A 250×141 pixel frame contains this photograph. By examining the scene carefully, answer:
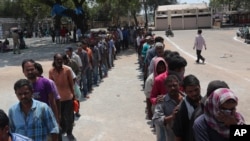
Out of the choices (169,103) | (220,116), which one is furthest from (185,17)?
(220,116)

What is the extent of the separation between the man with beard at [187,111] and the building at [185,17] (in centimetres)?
6442

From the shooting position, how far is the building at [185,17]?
221ft

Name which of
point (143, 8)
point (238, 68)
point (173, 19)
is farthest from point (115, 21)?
point (238, 68)

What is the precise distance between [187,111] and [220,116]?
0.95 m

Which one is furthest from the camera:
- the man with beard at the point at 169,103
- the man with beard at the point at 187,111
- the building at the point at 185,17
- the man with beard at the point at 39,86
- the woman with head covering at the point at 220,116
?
the building at the point at 185,17

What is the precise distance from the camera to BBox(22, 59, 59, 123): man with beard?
4.72 m

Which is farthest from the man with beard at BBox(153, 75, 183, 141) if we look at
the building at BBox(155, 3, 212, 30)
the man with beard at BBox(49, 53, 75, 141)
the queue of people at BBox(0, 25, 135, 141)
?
the building at BBox(155, 3, 212, 30)

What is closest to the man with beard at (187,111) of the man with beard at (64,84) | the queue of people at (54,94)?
the queue of people at (54,94)

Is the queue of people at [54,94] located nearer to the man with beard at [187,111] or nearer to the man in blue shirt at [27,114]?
the man in blue shirt at [27,114]

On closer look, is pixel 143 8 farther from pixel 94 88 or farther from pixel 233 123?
pixel 233 123

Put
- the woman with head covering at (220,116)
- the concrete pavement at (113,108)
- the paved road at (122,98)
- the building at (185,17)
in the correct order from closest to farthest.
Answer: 1. the woman with head covering at (220,116)
2. the concrete pavement at (113,108)
3. the paved road at (122,98)
4. the building at (185,17)

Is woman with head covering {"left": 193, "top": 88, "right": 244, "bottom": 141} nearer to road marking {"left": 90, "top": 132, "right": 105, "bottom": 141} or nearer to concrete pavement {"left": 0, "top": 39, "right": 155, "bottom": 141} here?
concrete pavement {"left": 0, "top": 39, "right": 155, "bottom": 141}

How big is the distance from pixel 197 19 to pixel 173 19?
402 cm

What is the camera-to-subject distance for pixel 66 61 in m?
8.77
